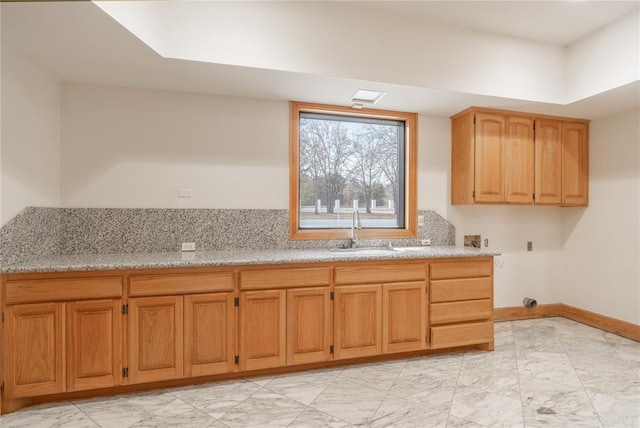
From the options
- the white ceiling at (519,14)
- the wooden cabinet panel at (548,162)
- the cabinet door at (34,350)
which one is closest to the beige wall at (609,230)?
the wooden cabinet panel at (548,162)

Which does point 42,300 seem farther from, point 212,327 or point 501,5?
point 501,5

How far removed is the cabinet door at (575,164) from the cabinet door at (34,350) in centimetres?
460

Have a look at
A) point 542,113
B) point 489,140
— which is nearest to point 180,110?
point 489,140

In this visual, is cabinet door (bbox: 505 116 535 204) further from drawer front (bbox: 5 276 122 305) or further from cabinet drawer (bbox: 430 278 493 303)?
drawer front (bbox: 5 276 122 305)

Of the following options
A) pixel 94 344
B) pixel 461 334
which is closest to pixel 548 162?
pixel 461 334

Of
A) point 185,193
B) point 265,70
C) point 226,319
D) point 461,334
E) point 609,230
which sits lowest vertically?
point 461,334

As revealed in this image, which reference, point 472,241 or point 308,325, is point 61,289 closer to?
point 308,325

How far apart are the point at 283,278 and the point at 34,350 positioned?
1.58 m

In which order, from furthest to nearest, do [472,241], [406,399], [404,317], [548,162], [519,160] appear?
[472,241] → [548,162] → [519,160] → [404,317] → [406,399]

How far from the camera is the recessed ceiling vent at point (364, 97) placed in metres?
2.96

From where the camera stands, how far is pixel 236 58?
2424 millimetres

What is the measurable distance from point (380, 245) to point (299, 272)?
1123 mm

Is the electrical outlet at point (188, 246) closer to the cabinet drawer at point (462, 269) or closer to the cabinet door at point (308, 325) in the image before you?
the cabinet door at point (308, 325)

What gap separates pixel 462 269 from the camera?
301 cm
